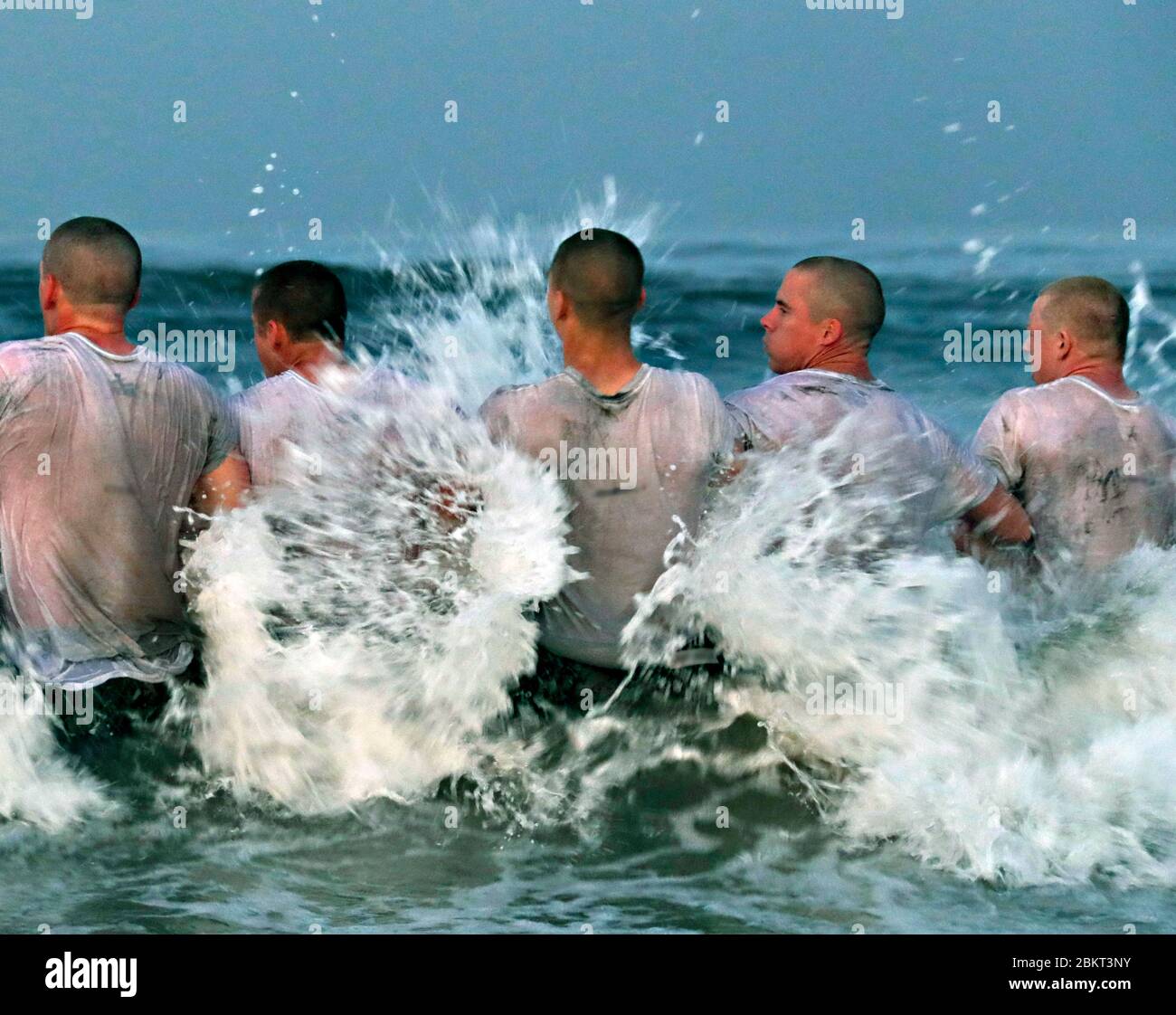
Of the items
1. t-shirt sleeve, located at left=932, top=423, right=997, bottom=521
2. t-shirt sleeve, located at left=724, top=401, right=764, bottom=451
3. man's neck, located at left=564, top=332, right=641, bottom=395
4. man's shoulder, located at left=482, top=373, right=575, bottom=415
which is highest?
man's neck, located at left=564, top=332, right=641, bottom=395

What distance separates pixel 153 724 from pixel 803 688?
2111 mm

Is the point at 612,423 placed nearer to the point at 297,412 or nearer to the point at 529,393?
the point at 529,393

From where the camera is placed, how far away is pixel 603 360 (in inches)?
196

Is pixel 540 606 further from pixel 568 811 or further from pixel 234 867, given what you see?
pixel 234 867

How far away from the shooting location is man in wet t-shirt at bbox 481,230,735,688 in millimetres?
4930

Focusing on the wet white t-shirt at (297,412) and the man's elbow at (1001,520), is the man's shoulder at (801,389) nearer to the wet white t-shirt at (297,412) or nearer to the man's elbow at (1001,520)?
the man's elbow at (1001,520)

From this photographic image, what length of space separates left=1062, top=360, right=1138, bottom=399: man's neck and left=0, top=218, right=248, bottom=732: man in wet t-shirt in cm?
299

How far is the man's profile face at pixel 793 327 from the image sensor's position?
5461mm

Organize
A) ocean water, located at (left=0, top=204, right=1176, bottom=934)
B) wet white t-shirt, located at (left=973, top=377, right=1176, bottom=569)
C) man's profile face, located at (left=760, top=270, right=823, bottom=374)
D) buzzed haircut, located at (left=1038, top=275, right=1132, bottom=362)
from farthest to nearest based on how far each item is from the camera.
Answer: buzzed haircut, located at (left=1038, top=275, right=1132, bottom=362) → wet white t-shirt, located at (left=973, top=377, right=1176, bottom=569) → man's profile face, located at (left=760, top=270, right=823, bottom=374) → ocean water, located at (left=0, top=204, right=1176, bottom=934)

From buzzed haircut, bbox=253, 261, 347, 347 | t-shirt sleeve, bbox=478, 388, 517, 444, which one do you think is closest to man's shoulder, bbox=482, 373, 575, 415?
t-shirt sleeve, bbox=478, 388, 517, 444

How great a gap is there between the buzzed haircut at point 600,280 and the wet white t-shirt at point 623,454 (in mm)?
187

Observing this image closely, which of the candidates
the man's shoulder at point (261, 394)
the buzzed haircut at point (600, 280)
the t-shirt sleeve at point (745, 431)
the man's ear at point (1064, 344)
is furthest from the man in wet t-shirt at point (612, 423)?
the man's ear at point (1064, 344)

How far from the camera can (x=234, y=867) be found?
470 centimetres

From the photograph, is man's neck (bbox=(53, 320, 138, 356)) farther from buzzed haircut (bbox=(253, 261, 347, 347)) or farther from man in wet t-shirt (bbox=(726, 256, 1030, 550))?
man in wet t-shirt (bbox=(726, 256, 1030, 550))
